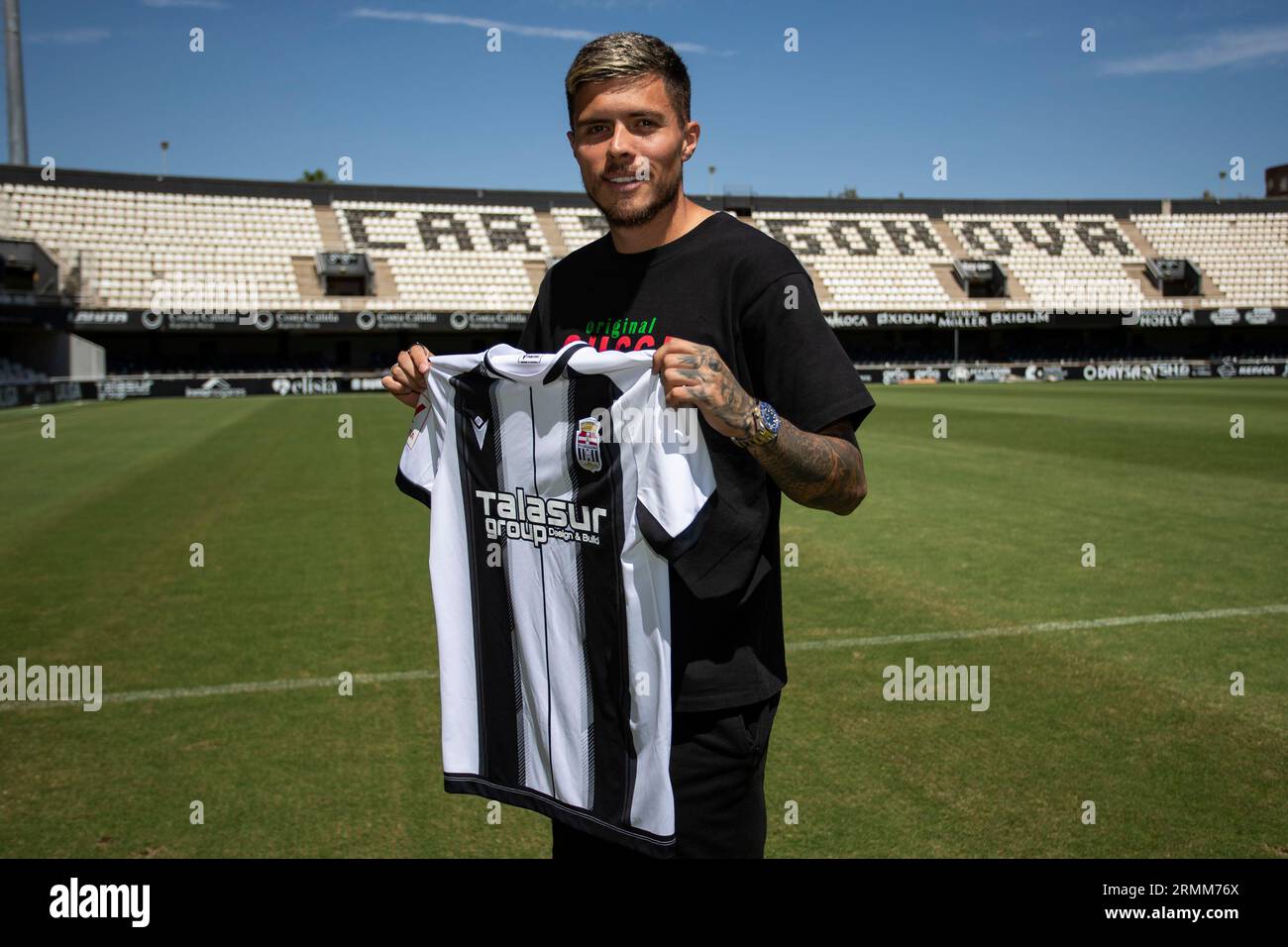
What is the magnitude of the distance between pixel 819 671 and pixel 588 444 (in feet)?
12.6

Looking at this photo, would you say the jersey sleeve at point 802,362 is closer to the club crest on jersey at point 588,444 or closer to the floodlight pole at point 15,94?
the club crest on jersey at point 588,444

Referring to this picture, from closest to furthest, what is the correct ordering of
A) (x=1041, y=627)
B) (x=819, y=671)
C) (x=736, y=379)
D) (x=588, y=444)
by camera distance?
(x=736, y=379)
(x=588, y=444)
(x=819, y=671)
(x=1041, y=627)

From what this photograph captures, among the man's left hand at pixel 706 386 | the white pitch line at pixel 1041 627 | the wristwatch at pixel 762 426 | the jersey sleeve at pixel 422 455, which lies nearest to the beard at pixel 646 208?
the man's left hand at pixel 706 386

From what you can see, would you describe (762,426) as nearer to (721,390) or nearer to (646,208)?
(721,390)

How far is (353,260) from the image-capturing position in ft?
150

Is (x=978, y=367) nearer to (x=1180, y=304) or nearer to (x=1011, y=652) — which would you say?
(x=1180, y=304)

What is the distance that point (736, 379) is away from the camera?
6.46 ft

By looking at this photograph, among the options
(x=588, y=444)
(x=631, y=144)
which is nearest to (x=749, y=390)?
(x=588, y=444)

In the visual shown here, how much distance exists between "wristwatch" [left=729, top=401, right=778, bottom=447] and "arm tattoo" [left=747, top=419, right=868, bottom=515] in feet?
0.04

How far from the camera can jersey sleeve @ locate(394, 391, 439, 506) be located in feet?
8.70

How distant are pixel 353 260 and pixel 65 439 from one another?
27218mm

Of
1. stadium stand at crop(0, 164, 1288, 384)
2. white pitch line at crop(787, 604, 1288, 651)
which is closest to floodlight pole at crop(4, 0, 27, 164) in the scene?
stadium stand at crop(0, 164, 1288, 384)

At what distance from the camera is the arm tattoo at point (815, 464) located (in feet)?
6.28
